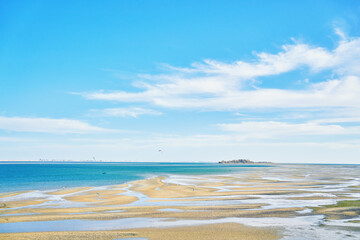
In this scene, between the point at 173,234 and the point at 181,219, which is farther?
the point at 181,219

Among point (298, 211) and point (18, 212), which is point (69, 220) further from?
point (298, 211)

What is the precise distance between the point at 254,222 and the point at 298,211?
24.6ft

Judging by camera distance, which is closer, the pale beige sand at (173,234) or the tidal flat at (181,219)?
the pale beige sand at (173,234)

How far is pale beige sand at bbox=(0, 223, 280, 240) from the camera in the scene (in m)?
21.6

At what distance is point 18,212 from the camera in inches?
1232

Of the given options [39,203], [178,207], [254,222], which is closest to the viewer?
[254,222]

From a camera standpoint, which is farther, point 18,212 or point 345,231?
point 18,212

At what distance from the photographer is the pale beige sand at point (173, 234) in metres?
21.6

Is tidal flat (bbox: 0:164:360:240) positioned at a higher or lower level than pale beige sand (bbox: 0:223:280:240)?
higher

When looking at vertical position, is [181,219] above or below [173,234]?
above

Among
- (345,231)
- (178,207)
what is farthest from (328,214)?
(178,207)

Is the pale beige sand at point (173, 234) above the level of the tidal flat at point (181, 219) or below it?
below

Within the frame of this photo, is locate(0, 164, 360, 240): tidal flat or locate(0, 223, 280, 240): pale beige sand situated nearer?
locate(0, 223, 280, 240): pale beige sand

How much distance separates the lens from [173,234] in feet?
74.1
